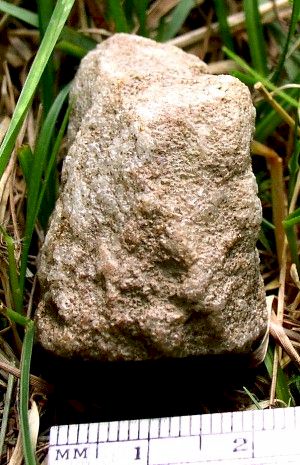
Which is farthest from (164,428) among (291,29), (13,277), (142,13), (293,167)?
(142,13)

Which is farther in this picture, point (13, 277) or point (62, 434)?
point (13, 277)

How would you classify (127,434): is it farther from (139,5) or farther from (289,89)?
(139,5)

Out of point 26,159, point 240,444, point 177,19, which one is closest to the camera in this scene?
point 240,444

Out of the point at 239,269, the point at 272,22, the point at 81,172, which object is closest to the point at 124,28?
the point at 272,22

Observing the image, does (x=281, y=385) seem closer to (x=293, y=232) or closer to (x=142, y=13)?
(x=293, y=232)

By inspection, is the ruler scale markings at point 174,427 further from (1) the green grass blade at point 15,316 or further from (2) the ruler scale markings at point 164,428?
(1) the green grass blade at point 15,316

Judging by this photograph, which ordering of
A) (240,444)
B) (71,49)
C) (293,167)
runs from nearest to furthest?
(240,444) < (293,167) < (71,49)

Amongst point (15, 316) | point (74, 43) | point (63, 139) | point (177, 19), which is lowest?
point (15, 316)

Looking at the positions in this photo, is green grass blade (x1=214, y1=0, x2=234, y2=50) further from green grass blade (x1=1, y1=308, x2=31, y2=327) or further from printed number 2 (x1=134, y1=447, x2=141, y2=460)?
printed number 2 (x1=134, y1=447, x2=141, y2=460)
